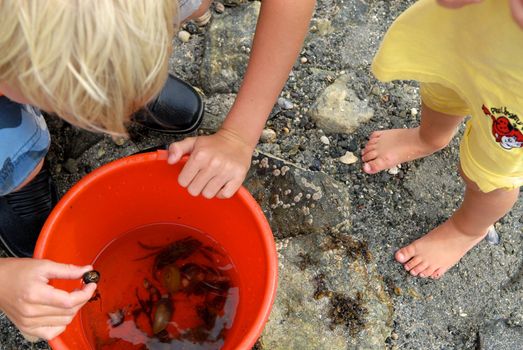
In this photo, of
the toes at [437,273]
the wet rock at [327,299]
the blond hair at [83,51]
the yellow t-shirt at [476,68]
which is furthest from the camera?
the toes at [437,273]

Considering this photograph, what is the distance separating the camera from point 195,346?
165 centimetres

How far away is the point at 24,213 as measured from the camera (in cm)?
174

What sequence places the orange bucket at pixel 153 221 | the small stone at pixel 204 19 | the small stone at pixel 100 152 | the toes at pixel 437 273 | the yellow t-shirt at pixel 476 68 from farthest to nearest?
the small stone at pixel 204 19 → the small stone at pixel 100 152 → the toes at pixel 437 273 → the orange bucket at pixel 153 221 → the yellow t-shirt at pixel 476 68

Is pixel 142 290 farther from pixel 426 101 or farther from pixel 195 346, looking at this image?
pixel 426 101

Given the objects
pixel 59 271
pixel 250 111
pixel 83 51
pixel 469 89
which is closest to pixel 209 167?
pixel 250 111

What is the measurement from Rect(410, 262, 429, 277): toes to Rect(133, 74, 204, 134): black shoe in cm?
84

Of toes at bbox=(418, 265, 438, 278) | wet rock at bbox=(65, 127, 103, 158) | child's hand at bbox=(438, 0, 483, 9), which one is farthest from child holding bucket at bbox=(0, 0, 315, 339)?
toes at bbox=(418, 265, 438, 278)

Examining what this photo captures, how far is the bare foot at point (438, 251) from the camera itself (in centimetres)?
172

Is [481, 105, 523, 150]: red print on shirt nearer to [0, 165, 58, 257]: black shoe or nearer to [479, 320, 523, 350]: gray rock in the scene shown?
[479, 320, 523, 350]: gray rock

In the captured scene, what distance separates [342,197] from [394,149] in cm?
23

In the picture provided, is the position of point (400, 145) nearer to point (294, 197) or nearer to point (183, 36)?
point (294, 197)

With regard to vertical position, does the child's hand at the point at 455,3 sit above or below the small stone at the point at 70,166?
above

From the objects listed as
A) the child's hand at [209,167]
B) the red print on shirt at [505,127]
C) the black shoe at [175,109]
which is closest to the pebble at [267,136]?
the black shoe at [175,109]

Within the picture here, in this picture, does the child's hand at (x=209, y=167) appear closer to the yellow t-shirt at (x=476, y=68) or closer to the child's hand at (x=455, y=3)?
the yellow t-shirt at (x=476, y=68)
